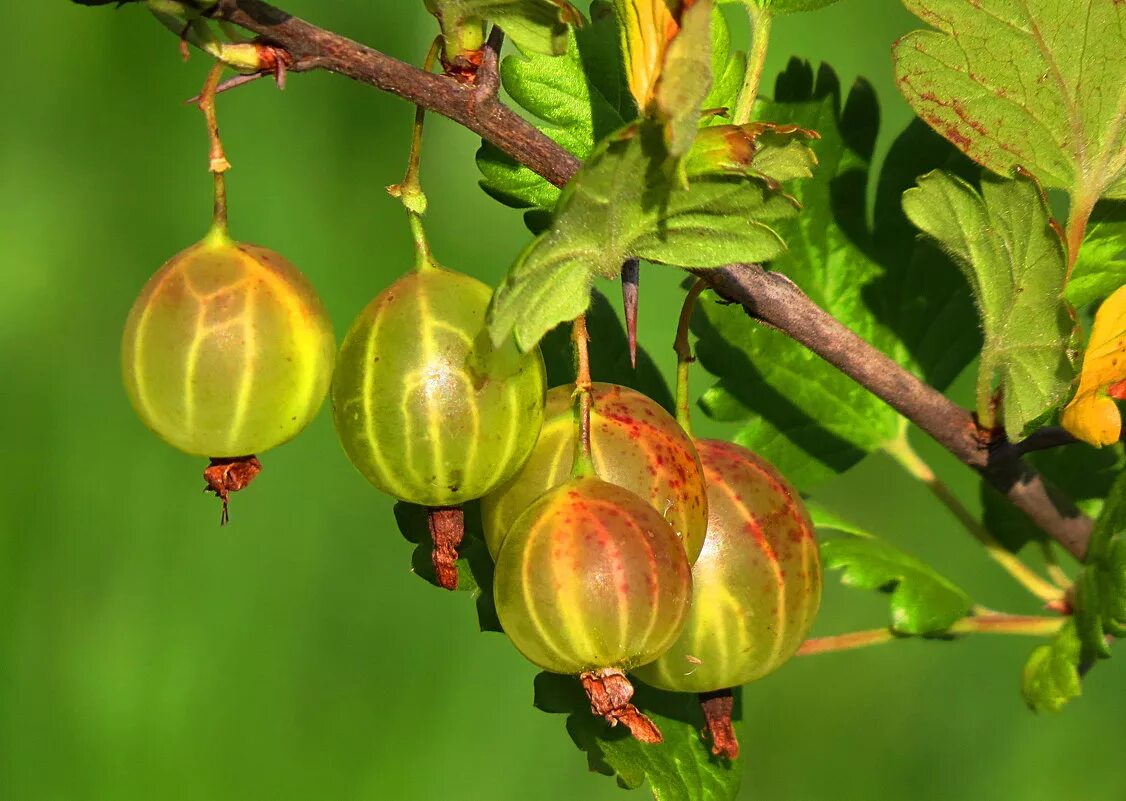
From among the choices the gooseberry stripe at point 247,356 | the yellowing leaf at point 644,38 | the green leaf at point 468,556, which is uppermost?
the yellowing leaf at point 644,38

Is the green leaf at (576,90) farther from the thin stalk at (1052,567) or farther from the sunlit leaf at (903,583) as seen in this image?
the thin stalk at (1052,567)

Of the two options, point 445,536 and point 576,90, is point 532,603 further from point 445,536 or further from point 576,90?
point 576,90

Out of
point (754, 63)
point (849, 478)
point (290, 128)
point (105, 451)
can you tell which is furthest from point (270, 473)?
point (754, 63)

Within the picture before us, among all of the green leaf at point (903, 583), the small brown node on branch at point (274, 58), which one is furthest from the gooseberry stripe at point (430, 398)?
the green leaf at point (903, 583)

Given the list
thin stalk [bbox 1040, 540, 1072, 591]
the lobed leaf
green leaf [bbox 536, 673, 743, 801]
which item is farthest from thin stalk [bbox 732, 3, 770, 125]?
thin stalk [bbox 1040, 540, 1072, 591]

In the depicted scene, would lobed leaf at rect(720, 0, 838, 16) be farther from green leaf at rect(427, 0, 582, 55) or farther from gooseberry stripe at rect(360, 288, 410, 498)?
gooseberry stripe at rect(360, 288, 410, 498)
